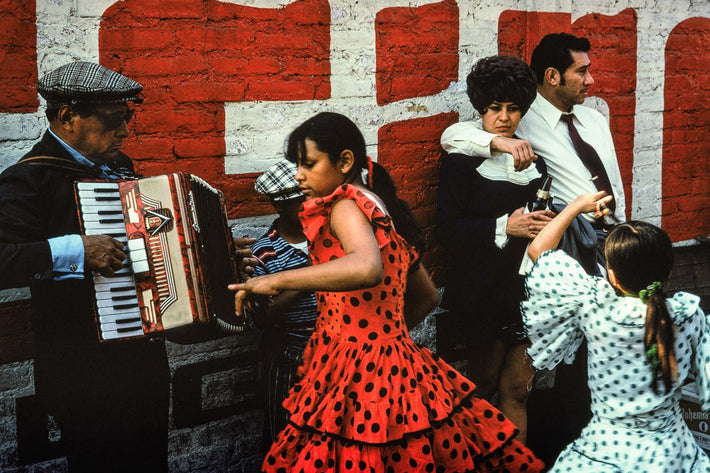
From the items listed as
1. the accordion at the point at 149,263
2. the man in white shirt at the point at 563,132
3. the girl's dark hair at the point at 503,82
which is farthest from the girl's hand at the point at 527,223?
the accordion at the point at 149,263

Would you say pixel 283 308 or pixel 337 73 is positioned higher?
pixel 337 73

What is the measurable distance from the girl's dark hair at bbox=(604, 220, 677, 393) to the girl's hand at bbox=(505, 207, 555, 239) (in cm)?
87

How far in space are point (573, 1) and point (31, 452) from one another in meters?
3.83

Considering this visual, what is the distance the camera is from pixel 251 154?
3.57 m

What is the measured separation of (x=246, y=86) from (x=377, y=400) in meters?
1.76

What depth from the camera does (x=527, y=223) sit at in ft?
11.1

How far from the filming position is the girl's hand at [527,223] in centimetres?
337

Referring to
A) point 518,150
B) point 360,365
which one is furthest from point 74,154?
point 518,150

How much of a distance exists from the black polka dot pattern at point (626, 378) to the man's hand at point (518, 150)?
0.85 metres

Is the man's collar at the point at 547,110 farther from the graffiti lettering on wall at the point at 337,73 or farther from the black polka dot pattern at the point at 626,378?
the black polka dot pattern at the point at 626,378

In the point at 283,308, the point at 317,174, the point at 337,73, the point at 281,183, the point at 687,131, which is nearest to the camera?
the point at 317,174

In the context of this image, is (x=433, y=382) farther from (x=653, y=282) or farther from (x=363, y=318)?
(x=653, y=282)

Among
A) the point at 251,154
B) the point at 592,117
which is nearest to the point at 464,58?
the point at 592,117

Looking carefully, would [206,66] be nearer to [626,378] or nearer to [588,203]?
[588,203]
